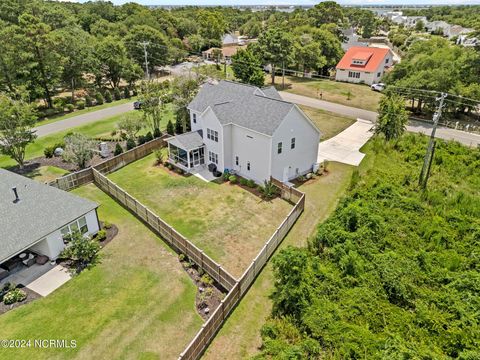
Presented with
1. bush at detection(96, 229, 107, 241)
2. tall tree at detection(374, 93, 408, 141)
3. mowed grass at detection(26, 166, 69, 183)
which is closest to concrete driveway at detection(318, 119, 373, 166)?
tall tree at detection(374, 93, 408, 141)

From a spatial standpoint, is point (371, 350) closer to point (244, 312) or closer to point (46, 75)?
point (244, 312)

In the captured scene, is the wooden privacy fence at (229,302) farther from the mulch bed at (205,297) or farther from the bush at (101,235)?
the bush at (101,235)

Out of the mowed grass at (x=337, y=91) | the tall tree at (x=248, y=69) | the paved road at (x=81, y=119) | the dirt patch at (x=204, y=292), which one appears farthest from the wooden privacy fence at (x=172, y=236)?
the mowed grass at (x=337, y=91)

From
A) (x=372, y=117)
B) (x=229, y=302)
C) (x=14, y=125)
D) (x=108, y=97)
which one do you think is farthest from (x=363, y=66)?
(x=229, y=302)

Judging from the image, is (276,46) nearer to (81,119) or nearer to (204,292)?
(81,119)

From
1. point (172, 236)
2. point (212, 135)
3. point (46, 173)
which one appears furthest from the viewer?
point (46, 173)

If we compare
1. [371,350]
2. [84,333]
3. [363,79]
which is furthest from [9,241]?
[363,79]

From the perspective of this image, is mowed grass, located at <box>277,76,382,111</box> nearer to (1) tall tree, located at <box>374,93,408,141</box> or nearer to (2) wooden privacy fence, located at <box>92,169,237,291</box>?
(1) tall tree, located at <box>374,93,408,141</box>
